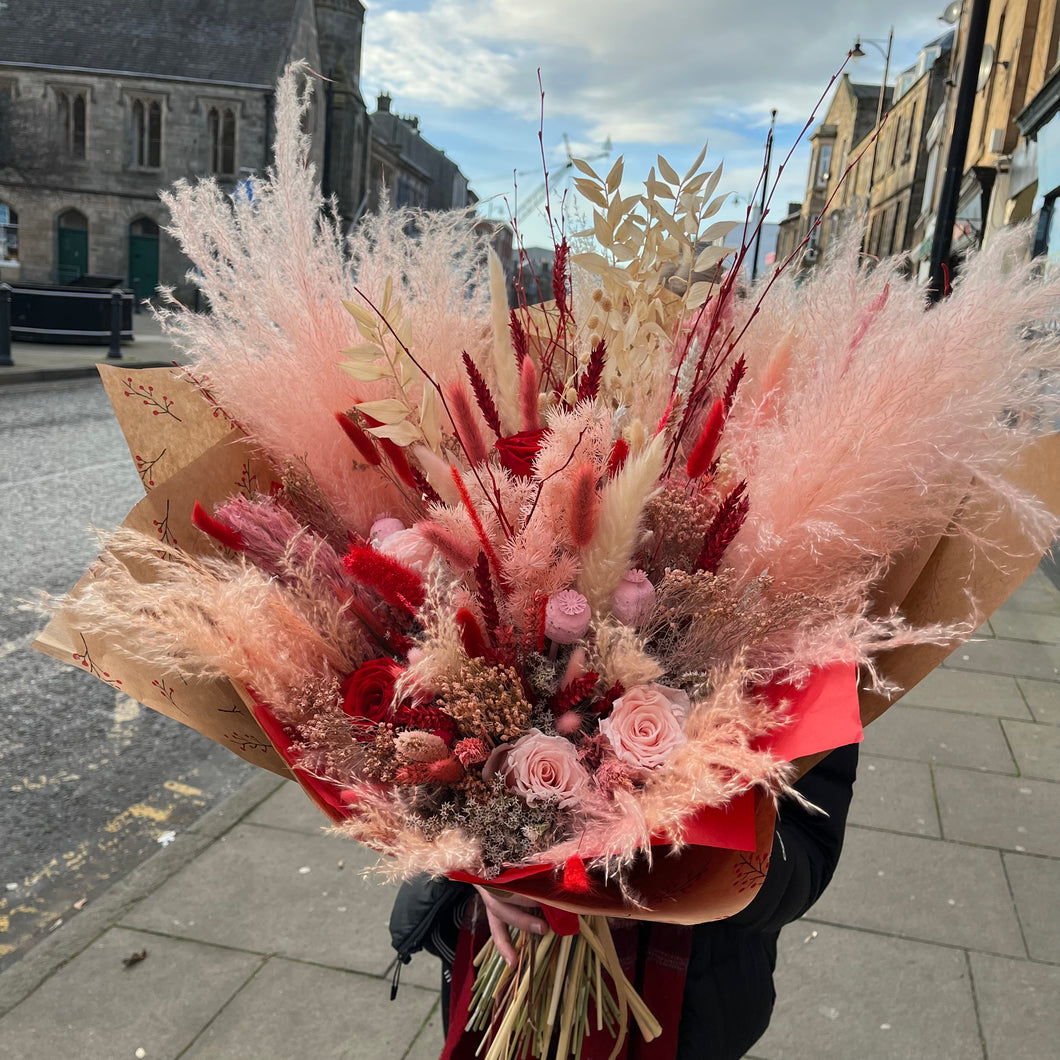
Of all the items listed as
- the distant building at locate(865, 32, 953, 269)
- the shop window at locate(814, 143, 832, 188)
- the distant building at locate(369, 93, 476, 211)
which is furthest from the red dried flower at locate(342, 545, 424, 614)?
the distant building at locate(369, 93, 476, 211)

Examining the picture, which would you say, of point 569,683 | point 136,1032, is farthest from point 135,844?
point 569,683

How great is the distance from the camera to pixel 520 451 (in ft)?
3.89

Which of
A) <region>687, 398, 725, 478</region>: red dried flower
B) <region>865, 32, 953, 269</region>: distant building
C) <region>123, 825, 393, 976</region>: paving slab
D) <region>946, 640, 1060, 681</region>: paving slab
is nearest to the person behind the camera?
<region>687, 398, 725, 478</region>: red dried flower

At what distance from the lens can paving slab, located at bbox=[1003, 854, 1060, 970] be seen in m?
3.23

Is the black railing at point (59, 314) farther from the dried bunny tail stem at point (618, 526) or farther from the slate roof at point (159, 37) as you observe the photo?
the slate roof at point (159, 37)

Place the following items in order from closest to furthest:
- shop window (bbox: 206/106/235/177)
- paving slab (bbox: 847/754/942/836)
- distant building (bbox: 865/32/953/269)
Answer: paving slab (bbox: 847/754/942/836) → distant building (bbox: 865/32/953/269) → shop window (bbox: 206/106/235/177)

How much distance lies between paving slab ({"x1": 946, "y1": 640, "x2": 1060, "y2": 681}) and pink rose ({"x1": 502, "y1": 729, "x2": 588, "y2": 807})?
517cm

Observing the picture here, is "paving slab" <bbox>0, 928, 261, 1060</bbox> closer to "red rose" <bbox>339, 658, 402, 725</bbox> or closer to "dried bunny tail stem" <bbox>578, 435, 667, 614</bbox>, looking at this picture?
"red rose" <bbox>339, 658, 402, 725</bbox>

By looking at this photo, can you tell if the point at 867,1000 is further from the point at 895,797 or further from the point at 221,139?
the point at 221,139

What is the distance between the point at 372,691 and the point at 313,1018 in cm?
224

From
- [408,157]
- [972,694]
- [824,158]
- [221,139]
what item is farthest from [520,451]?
[408,157]

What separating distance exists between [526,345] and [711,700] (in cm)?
57

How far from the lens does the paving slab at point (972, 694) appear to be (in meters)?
5.24

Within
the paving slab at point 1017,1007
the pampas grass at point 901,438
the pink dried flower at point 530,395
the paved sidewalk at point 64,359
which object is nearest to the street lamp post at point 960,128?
the paving slab at point 1017,1007
